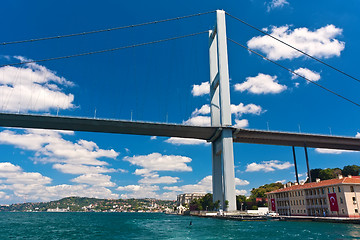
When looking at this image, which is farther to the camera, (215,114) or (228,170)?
(215,114)

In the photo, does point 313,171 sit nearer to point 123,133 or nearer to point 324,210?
point 324,210

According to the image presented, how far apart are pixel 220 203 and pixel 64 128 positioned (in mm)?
29597

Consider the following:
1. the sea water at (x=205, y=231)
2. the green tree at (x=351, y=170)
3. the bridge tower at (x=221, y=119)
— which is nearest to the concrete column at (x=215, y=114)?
the bridge tower at (x=221, y=119)

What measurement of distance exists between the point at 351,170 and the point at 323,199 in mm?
33007

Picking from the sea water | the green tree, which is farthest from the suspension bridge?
the green tree

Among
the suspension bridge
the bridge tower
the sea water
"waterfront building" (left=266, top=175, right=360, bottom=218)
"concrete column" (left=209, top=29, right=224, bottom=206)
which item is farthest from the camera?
"concrete column" (left=209, top=29, right=224, bottom=206)

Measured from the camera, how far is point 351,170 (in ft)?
234

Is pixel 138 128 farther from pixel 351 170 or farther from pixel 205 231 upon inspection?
pixel 351 170

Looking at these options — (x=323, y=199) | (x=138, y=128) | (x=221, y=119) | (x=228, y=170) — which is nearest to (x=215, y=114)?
(x=221, y=119)

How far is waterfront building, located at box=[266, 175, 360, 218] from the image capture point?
3930cm

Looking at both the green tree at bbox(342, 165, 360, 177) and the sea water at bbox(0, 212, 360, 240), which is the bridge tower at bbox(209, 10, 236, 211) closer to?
the sea water at bbox(0, 212, 360, 240)

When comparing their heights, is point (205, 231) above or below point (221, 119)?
below

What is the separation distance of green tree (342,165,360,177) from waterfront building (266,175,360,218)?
2372 cm

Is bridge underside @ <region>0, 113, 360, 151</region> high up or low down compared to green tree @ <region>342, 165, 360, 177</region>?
up
